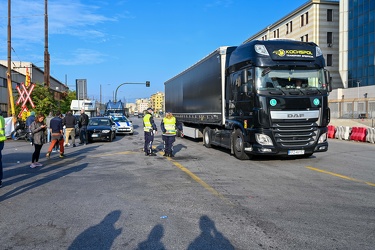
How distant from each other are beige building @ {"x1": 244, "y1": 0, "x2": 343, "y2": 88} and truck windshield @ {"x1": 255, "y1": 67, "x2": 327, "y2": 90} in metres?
46.9

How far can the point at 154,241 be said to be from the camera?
4.53 metres

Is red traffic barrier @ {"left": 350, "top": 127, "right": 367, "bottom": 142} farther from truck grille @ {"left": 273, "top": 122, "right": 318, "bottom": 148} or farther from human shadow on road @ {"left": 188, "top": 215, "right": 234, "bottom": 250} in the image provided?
human shadow on road @ {"left": 188, "top": 215, "right": 234, "bottom": 250}

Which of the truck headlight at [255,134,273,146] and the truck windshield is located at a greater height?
the truck windshield

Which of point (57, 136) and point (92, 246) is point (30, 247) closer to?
point (92, 246)

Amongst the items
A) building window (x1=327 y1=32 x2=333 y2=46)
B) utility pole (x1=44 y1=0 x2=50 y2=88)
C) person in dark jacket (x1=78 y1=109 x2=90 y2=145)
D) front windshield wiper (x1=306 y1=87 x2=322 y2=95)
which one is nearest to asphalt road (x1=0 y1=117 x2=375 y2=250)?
front windshield wiper (x1=306 y1=87 x2=322 y2=95)

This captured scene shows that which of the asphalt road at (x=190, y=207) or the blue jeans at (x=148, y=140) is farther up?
the blue jeans at (x=148, y=140)

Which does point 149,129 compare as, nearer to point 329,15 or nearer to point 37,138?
point 37,138

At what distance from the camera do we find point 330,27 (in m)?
55.9

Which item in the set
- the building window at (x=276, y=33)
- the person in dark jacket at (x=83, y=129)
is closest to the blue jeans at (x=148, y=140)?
the person in dark jacket at (x=83, y=129)

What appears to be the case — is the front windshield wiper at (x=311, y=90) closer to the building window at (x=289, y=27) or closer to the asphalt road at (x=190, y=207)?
the asphalt road at (x=190, y=207)

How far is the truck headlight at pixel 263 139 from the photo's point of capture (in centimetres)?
1041

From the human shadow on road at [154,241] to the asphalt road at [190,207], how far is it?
0.5 inches

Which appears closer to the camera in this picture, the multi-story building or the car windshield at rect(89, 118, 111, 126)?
the car windshield at rect(89, 118, 111, 126)

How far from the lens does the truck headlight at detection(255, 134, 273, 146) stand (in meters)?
10.4
